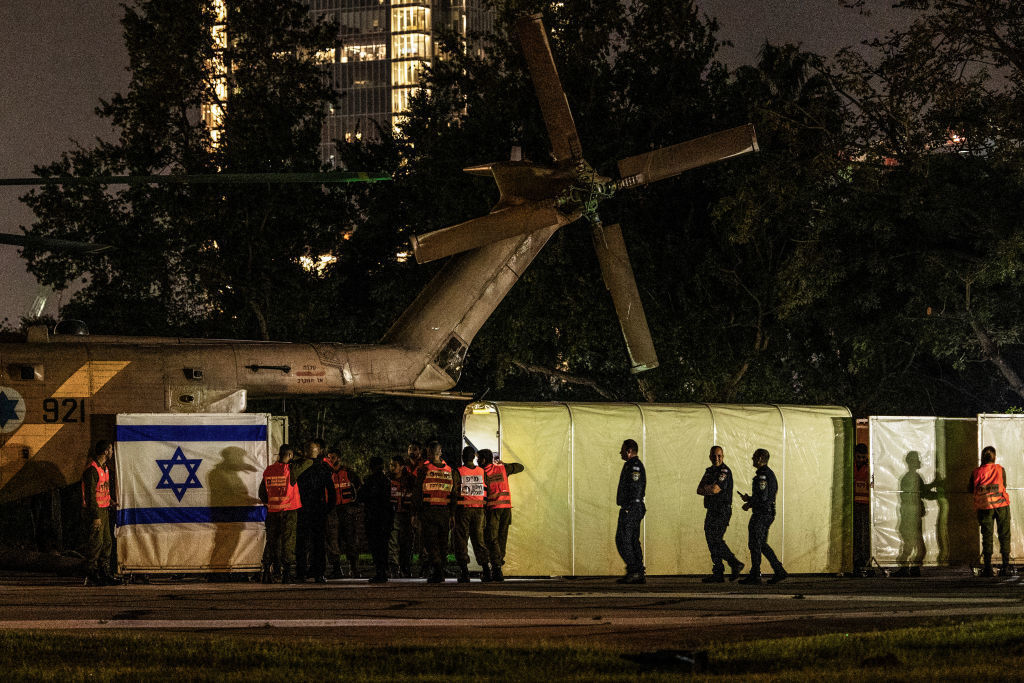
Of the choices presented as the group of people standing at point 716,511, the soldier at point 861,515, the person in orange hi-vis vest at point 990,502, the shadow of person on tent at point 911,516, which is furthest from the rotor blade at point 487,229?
the person in orange hi-vis vest at point 990,502

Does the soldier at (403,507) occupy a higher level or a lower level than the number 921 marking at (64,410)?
lower

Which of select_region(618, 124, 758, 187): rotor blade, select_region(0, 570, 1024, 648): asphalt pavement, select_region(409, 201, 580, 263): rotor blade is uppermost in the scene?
select_region(618, 124, 758, 187): rotor blade

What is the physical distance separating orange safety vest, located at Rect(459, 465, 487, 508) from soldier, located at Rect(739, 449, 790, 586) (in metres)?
3.35

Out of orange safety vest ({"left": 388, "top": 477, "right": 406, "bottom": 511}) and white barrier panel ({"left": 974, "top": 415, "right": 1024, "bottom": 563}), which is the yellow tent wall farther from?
white barrier panel ({"left": 974, "top": 415, "right": 1024, "bottom": 563})

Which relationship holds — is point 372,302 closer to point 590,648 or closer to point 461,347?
point 461,347

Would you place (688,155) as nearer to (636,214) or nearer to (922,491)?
(922,491)

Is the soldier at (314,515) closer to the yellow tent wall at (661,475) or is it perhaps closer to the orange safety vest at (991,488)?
the yellow tent wall at (661,475)

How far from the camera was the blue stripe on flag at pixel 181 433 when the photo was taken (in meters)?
15.0

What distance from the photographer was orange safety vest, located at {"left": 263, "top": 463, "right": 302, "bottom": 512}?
14752 mm

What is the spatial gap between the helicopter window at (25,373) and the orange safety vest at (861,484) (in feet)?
37.3

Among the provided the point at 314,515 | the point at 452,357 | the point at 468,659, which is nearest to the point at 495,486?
the point at 314,515

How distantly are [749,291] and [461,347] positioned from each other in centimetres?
879

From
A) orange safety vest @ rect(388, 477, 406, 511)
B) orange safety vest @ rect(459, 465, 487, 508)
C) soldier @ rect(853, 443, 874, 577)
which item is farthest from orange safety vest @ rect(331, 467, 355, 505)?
soldier @ rect(853, 443, 874, 577)

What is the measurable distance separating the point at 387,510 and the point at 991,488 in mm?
8195
